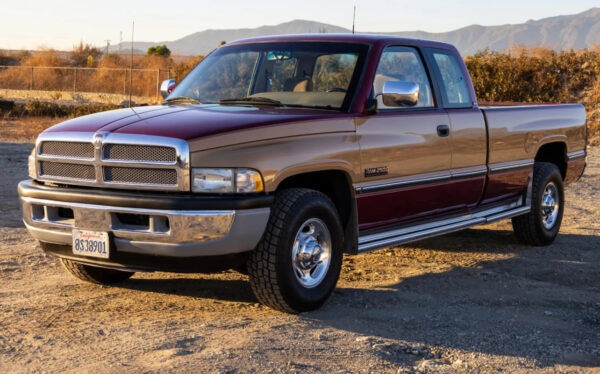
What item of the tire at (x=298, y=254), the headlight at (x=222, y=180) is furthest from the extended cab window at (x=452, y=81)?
the headlight at (x=222, y=180)

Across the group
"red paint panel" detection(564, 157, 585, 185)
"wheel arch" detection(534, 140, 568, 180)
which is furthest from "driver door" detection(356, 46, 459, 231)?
"red paint panel" detection(564, 157, 585, 185)

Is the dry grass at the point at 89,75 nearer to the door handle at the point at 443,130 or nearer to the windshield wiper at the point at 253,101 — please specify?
the door handle at the point at 443,130

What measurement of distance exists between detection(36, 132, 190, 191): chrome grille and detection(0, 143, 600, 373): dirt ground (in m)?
0.89

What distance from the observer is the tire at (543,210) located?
8.28 m

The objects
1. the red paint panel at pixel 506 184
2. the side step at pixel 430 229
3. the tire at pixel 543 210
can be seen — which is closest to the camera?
the side step at pixel 430 229

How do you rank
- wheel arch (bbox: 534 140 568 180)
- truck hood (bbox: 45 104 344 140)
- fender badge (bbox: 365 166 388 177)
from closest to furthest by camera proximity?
truck hood (bbox: 45 104 344 140) → fender badge (bbox: 365 166 388 177) → wheel arch (bbox: 534 140 568 180)

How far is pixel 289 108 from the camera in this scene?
19.5ft

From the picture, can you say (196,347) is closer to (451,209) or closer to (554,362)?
(554,362)

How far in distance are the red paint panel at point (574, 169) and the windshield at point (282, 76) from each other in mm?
3638

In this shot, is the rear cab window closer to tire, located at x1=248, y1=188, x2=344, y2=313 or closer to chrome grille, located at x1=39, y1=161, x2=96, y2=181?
tire, located at x1=248, y1=188, x2=344, y2=313

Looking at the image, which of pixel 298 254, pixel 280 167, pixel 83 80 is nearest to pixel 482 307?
pixel 298 254

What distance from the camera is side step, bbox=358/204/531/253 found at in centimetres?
604

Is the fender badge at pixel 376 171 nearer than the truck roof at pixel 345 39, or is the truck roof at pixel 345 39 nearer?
the fender badge at pixel 376 171

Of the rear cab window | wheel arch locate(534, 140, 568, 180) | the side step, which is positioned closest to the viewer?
the side step
